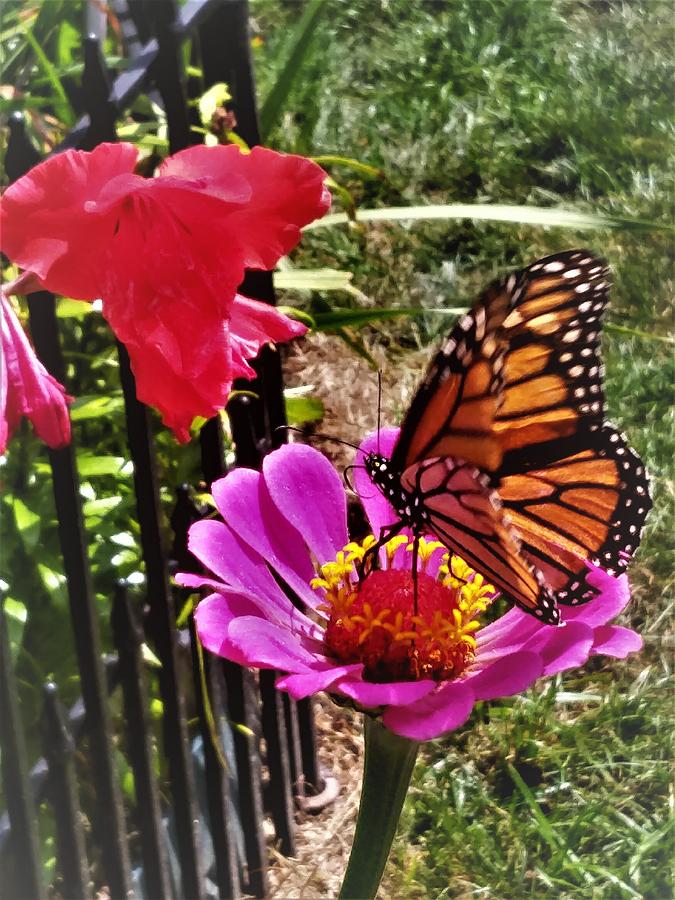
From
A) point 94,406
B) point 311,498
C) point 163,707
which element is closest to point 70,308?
point 94,406

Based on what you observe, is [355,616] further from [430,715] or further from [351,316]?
[351,316]

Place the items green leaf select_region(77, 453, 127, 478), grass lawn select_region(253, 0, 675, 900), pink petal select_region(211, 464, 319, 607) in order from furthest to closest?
green leaf select_region(77, 453, 127, 478), grass lawn select_region(253, 0, 675, 900), pink petal select_region(211, 464, 319, 607)

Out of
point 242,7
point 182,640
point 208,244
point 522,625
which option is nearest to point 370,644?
point 522,625

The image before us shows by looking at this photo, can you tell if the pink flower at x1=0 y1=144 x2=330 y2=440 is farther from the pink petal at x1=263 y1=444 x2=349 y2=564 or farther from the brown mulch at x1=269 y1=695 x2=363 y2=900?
the brown mulch at x1=269 y1=695 x2=363 y2=900

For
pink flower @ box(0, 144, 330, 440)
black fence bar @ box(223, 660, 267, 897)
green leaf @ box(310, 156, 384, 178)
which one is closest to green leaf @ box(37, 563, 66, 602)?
black fence bar @ box(223, 660, 267, 897)

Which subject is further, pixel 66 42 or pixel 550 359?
pixel 66 42

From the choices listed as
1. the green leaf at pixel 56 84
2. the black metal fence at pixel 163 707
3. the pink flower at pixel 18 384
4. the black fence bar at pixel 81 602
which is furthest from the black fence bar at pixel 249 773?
the green leaf at pixel 56 84

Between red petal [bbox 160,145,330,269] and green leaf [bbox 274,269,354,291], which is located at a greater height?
red petal [bbox 160,145,330,269]
